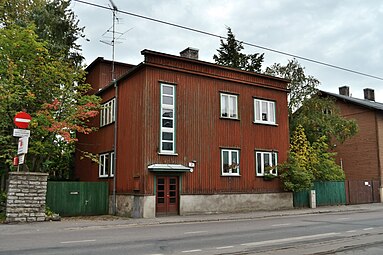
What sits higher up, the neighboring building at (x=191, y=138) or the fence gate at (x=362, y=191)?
the neighboring building at (x=191, y=138)

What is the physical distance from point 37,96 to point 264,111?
13.9 metres

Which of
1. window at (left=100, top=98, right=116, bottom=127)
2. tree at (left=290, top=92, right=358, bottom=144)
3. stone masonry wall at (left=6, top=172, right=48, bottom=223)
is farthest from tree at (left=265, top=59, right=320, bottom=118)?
stone masonry wall at (left=6, top=172, right=48, bottom=223)

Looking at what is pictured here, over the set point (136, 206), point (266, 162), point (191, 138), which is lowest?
point (136, 206)

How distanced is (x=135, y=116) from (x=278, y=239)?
12.6 metres

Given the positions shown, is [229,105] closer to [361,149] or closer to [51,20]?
[51,20]

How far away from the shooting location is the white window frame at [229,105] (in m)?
24.3

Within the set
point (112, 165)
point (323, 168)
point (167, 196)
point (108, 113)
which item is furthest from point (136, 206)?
point (323, 168)

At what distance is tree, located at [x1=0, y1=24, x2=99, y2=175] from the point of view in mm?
20828

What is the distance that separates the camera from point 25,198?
56.9ft

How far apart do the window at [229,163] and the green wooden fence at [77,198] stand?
23.2 ft

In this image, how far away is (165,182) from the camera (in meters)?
21.3

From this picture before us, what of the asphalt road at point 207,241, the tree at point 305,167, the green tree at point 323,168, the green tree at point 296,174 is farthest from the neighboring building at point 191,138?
the asphalt road at point 207,241

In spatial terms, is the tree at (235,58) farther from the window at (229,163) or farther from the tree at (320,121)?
the window at (229,163)

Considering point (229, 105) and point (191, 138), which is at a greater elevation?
point (229, 105)
